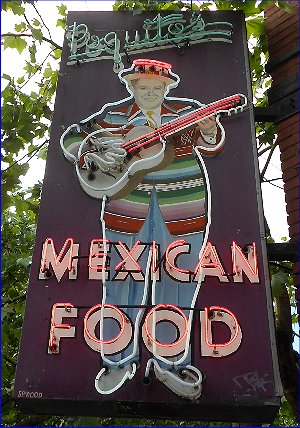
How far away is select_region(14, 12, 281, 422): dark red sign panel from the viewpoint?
12.8 ft

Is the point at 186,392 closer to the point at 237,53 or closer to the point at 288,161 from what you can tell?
the point at 288,161

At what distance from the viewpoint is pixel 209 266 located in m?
4.38

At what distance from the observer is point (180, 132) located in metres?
5.25

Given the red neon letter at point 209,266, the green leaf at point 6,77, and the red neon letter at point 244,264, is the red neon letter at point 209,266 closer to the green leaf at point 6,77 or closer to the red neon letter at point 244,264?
the red neon letter at point 244,264

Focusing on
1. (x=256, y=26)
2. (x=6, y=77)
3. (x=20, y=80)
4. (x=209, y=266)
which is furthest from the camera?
(x=20, y=80)

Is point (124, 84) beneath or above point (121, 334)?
above

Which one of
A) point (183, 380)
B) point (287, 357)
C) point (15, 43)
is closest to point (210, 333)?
point (183, 380)

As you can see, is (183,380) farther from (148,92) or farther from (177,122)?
(148,92)

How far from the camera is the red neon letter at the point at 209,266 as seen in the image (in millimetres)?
4352

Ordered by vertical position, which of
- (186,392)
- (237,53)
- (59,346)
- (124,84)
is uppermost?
(237,53)

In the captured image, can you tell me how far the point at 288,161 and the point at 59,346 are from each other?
2763mm

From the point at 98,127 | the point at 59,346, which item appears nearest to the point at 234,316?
the point at 59,346

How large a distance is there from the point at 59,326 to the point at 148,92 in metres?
2.59
